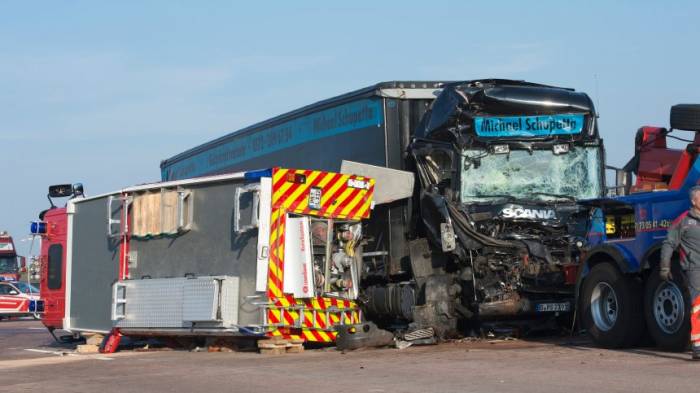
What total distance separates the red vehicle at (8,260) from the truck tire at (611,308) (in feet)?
109

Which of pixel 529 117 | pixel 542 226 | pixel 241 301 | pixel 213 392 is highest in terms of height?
pixel 529 117

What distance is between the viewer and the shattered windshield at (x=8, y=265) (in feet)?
139

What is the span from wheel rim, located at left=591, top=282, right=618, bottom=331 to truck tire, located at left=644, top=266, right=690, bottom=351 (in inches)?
22.3

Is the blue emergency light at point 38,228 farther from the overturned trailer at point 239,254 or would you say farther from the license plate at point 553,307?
the license plate at point 553,307

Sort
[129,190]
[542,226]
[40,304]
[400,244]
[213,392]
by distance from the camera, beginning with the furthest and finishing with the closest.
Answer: [40,304] → [129,190] → [400,244] → [542,226] → [213,392]

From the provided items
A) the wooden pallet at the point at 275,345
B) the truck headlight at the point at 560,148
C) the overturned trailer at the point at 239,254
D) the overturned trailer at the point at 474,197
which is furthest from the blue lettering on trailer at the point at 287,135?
the wooden pallet at the point at 275,345

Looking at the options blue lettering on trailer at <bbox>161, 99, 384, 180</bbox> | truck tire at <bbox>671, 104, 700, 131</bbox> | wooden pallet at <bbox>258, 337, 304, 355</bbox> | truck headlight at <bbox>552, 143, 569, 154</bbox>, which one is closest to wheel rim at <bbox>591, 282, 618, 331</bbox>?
truck tire at <bbox>671, 104, 700, 131</bbox>

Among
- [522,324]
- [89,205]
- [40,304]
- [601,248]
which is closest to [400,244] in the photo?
[522,324]

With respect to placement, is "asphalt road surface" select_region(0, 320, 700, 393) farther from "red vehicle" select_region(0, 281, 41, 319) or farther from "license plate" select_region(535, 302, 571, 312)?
"red vehicle" select_region(0, 281, 41, 319)

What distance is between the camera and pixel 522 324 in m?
14.8

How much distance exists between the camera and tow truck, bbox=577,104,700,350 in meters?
11.7

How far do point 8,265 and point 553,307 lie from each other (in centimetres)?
3298

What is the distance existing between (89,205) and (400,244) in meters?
5.93

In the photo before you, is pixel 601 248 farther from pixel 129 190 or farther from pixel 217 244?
pixel 129 190
